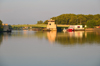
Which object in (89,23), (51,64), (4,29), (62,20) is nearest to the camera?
(51,64)

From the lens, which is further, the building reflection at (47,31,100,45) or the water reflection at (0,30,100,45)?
the water reflection at (0,30,100,45)

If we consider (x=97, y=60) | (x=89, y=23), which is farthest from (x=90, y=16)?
(x=97, y=60)

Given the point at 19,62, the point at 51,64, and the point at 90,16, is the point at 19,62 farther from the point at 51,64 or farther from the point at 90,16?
the point at 90,16

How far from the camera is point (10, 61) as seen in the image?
16906 mm

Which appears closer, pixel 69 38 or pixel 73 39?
pixel 73 39

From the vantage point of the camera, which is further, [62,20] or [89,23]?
[62,20]

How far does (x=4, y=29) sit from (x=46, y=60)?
95.6 m

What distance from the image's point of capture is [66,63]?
16000 mm

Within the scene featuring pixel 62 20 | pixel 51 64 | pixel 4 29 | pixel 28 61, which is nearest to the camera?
pixel 51 64

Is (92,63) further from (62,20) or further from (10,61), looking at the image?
(62,20)

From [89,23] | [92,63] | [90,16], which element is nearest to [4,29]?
[89,23]

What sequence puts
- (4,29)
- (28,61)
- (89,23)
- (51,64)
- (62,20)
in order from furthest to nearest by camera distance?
1. (62,20)
2. (89,23)
3. (4,29)
4. (28,61)
5. (51,64)

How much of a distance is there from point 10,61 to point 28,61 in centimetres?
178

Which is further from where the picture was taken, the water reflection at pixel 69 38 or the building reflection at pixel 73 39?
the water reflection at pixel 69 38
